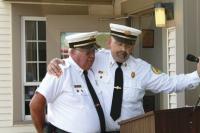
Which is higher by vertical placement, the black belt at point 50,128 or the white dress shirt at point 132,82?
the white dress shirt at point 132,82

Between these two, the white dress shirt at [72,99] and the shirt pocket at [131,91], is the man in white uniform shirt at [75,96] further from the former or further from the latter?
the shirt pocket at [131,91]

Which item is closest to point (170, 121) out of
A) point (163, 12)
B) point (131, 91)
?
point (131, 91)

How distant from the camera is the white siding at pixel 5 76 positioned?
733 centimetres

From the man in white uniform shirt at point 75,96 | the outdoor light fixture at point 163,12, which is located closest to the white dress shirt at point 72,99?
the man in white uniform shirt at point 75,96

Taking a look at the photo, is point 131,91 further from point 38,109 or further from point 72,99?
point 38,109

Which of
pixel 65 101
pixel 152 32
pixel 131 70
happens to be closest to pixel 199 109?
pixel 131 70

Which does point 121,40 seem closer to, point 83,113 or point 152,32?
point 83,113

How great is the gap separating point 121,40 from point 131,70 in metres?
0.21

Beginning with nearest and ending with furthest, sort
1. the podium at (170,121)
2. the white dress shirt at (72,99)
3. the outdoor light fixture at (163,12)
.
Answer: the podium at (170,121)
the white dress shirt at (72,99)
the outdoor light fixture at (163,12)

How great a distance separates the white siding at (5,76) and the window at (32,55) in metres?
0.22

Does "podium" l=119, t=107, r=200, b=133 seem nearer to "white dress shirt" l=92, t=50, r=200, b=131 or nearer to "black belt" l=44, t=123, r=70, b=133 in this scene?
"white dress shirt" l=92, t=50, r=200, b=131

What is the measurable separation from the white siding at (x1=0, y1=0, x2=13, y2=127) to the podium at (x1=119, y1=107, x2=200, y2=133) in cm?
527

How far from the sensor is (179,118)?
7.36 feet

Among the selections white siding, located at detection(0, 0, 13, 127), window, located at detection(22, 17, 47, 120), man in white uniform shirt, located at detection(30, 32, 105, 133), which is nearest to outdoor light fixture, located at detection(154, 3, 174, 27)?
man in white uniform shirt, located at detection(30, 32, 105, 133)
